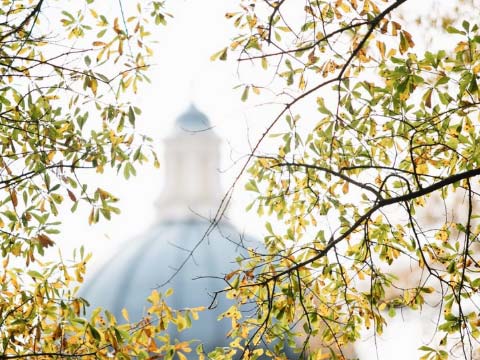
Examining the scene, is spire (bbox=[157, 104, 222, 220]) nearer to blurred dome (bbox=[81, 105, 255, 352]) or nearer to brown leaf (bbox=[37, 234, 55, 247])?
blurred dome (bbox=[81, 105, 255, 352])

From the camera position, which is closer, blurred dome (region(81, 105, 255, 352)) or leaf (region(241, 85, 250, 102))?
leaf (region(241, 85, 250, 102))

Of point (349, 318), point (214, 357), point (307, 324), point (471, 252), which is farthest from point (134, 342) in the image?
point (471, 252)

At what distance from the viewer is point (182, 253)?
22.3 metres

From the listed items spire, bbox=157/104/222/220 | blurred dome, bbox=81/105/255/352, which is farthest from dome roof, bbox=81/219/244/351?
spire, bbox=157/104/222/220

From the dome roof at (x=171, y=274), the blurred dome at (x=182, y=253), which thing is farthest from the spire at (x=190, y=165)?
the dome roof at (x=171, y=274)

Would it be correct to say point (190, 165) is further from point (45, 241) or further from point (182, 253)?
point (45, 241)

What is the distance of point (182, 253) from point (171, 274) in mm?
1354

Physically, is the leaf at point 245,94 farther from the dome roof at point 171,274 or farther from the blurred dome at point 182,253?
the dome roof at point 171,274

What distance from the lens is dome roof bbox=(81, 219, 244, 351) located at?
19.5 meters

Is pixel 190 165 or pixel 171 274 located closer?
pixel 171 274

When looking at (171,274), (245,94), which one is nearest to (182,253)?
(171,274)

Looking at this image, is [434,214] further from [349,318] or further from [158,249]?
[158,249]

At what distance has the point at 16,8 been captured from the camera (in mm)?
3838

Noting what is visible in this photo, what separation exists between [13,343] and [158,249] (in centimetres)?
2049
